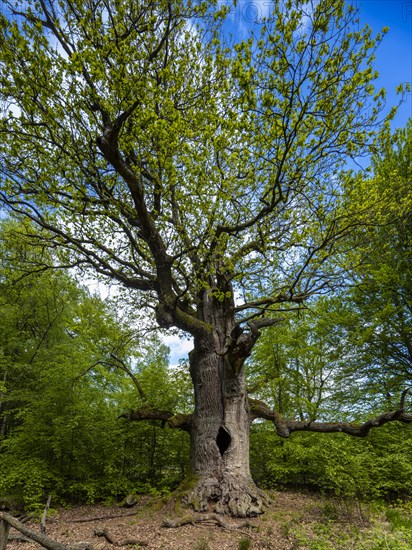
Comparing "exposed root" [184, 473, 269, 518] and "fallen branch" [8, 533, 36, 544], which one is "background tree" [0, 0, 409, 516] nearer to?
"exposed root" [184, 473, 269, 518]

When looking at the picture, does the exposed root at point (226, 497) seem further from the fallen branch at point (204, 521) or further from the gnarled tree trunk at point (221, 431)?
the fallen branch at point (204, 521)

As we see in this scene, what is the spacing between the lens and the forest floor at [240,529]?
4.49 m

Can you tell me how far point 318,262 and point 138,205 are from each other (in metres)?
3.61

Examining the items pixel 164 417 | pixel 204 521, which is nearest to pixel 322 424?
pixel 204 521

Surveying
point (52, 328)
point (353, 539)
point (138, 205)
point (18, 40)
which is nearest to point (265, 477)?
point (353, 539)

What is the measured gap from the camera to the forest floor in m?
4.49

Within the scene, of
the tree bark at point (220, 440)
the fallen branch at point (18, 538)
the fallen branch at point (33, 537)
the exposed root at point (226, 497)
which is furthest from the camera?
the tree bark at point (220, 440)

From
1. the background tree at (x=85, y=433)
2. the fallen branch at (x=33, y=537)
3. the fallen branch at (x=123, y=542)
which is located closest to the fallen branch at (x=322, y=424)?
the background tree at (x=85, y=433)

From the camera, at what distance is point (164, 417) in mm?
7480

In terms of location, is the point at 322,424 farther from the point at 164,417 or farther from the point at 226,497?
the point at 164,417

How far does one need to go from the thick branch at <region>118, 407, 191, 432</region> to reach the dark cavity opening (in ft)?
2.66

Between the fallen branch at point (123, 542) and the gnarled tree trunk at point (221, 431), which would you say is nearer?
the fallen branch at point (123, 542)

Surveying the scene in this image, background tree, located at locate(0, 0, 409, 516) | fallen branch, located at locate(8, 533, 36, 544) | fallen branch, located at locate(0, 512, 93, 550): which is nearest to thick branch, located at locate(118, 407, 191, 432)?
background tree, located at locate(0, 0, 409, 516)

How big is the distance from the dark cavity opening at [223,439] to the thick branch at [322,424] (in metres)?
1.02
